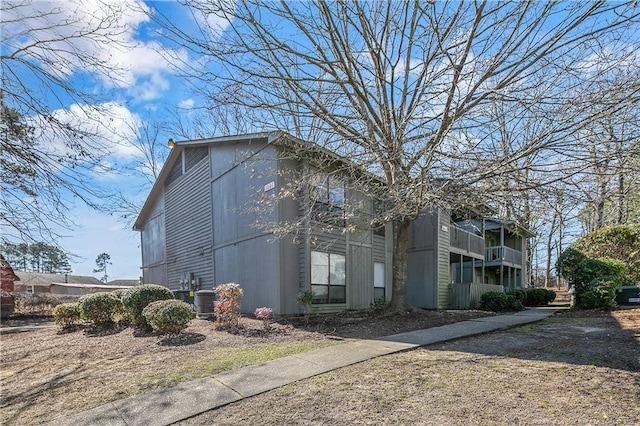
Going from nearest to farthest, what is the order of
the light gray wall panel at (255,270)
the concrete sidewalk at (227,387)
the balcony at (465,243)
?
the concrete sidewalk at (227,387) < the light gray wall panel at (255,270) < the balcony at (465,243)

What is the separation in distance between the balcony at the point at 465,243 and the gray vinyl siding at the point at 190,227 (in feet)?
35.7

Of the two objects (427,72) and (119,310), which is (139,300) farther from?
(427,72)

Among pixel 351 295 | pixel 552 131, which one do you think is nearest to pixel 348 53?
pixel 552 131

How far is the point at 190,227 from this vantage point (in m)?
16.1

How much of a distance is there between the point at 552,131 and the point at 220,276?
11355mm

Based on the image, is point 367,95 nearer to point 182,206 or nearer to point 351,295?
point 351,295

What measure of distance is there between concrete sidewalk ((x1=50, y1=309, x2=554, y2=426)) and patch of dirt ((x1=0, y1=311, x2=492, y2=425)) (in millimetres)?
368

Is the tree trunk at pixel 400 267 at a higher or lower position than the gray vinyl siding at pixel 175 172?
lower

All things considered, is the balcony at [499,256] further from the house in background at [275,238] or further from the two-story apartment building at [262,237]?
the two-story apartment building at [262,237]

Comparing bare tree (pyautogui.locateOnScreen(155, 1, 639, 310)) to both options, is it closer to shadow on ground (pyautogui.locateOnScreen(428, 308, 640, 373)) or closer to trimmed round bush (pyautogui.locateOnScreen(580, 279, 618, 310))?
shadow on ground (pyautogui.locateOnScreen(428, 308, 640, 373))

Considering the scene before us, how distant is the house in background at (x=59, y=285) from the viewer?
30244mm

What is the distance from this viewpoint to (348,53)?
22.7ft

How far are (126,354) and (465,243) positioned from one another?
16140mm

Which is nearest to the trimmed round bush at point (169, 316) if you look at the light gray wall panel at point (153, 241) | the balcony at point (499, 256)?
the light gray wall panel at point (153, 241)
